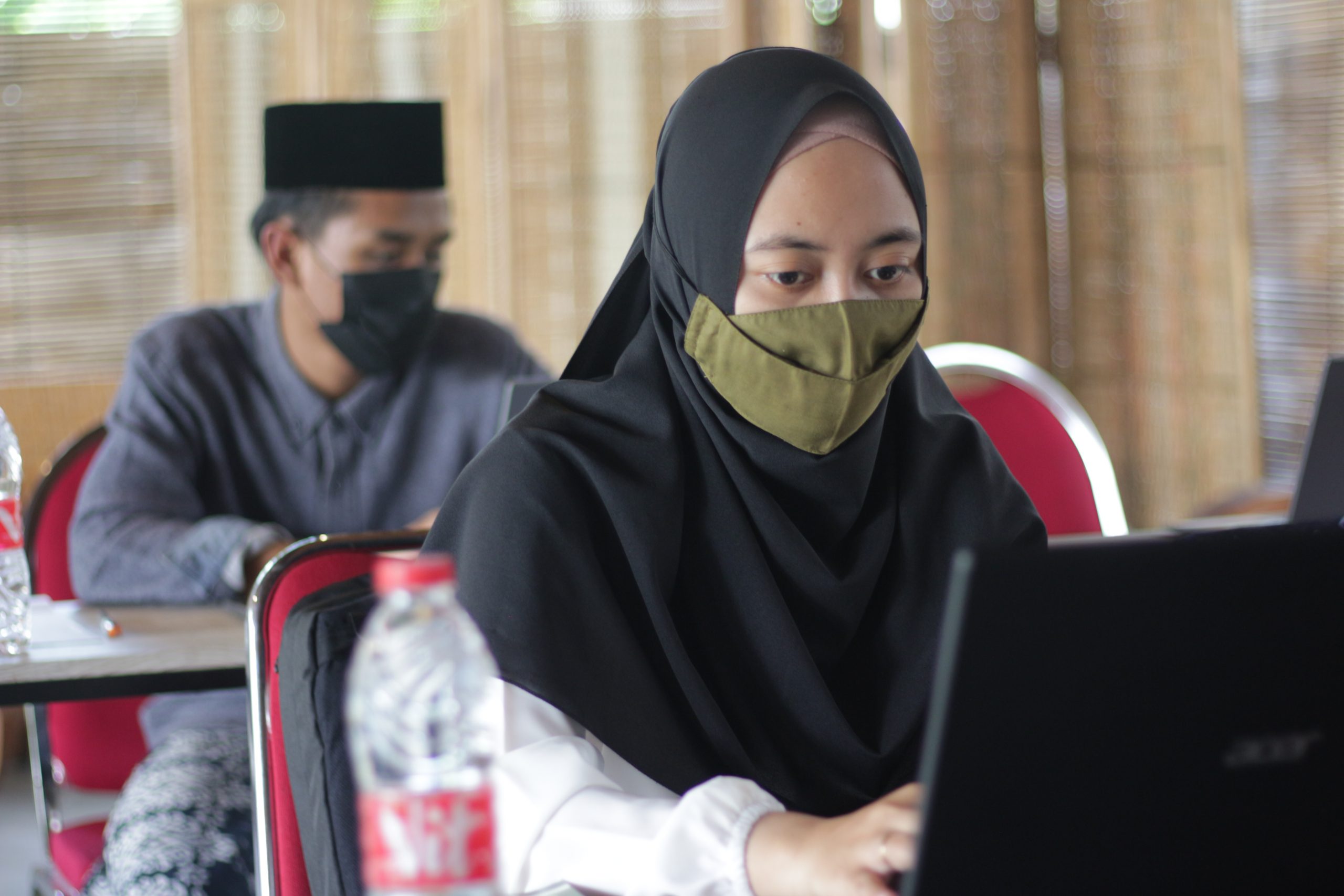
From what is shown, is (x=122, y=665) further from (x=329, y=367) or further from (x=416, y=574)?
(x=416, y=574)

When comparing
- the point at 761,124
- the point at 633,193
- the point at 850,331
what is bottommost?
the point at 850,331

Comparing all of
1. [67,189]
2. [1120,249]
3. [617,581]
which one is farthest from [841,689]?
[67,189]

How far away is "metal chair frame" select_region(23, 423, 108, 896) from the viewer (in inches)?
75.2

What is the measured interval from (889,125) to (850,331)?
23 centimetres

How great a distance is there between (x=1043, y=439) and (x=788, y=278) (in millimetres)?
1183

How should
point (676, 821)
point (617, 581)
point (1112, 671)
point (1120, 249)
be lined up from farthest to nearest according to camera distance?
point (1120, 249) < point (617, 581) < point (676, 821) < point (1112, 671)

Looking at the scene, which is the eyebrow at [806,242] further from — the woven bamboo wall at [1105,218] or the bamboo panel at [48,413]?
the bamboo panel at [48,413]

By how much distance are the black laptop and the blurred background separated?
2891mm

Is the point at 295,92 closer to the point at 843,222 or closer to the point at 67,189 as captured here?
the point at 67,189

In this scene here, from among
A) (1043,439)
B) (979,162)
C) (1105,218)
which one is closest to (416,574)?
(1043,439)

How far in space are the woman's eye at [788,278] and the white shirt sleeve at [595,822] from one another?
1.43 ft

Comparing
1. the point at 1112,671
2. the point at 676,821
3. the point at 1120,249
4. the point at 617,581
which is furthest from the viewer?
the point at 1120,249

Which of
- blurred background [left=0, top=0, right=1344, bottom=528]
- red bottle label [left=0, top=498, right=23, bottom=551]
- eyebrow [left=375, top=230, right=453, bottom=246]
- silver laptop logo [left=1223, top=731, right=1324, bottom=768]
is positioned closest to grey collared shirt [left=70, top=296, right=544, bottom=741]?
eyebrow [left=375, top=230, right=453, bottom=246]

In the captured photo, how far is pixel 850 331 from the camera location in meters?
1.20
